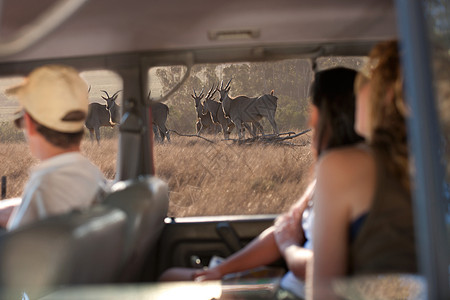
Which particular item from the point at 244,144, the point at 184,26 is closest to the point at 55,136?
the point at 184,26

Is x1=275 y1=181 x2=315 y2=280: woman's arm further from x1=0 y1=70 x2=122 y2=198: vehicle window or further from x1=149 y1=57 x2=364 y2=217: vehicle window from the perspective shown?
x1=149 y1=57 x2=364 y2=217: vehicle window

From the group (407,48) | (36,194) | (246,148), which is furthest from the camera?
(246,148)

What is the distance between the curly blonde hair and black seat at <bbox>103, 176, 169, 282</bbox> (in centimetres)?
69

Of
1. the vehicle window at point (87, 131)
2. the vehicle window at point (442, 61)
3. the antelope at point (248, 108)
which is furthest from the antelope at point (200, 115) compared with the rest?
the vehicle window at point (442, 61)

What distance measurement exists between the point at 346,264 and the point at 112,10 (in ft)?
3.34

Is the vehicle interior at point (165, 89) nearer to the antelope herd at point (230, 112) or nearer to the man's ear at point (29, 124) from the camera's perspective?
the man's ear at point (29, 124)

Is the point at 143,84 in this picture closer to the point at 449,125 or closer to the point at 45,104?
the point at 45,104

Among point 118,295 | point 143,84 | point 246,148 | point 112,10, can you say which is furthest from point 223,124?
point 118,295

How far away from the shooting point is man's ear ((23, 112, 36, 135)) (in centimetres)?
159

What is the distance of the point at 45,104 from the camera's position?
60.9 inches

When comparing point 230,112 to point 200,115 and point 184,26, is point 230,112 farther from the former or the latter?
point 184,26

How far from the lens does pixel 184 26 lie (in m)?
2.12

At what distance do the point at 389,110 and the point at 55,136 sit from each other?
2.96 ft

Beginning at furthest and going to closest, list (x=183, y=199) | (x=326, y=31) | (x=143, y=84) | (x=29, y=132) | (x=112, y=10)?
(x=183, y=199), (x=143, y=84), (x=326, y=31), (x=112, y=10), (x=29, y=132)
